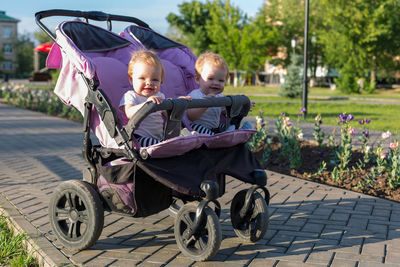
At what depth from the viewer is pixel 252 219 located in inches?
159

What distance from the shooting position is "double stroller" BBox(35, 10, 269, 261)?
3.51 meters

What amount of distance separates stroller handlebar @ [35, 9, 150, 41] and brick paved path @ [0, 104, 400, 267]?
1730 mm

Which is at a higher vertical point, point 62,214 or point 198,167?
point 198,167

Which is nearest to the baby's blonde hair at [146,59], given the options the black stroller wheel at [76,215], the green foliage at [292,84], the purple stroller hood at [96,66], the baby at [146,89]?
the baby at [146,89]

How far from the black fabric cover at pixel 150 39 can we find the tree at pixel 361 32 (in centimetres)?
3129

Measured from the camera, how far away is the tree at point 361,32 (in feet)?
119

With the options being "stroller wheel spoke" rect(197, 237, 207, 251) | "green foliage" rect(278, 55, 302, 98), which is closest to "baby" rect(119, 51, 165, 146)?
"stroller wheel spoke" rect(197, 237, 207, 251)

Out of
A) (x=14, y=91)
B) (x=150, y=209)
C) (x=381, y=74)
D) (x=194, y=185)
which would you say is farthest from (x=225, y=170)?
(x=381, y=74)

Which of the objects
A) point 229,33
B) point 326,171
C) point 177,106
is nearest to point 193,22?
point 229,33

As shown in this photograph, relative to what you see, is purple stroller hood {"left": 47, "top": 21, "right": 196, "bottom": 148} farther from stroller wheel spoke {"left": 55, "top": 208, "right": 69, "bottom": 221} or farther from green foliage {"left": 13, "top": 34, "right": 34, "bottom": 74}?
green foliage {"left": 13, "top": 34, "right": 34, "bottom": 74}

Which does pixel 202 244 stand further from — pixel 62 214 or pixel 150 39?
pixel 150 39

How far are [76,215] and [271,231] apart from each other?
162 cm

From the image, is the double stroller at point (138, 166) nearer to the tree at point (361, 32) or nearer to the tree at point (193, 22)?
the tree at point (361, 32)

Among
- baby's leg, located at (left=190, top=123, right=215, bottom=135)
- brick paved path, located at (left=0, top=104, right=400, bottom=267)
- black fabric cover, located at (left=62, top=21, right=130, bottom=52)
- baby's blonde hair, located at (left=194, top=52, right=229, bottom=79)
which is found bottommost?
brick paved path, located at (left=0, top=104, right=400, bottom=267)
